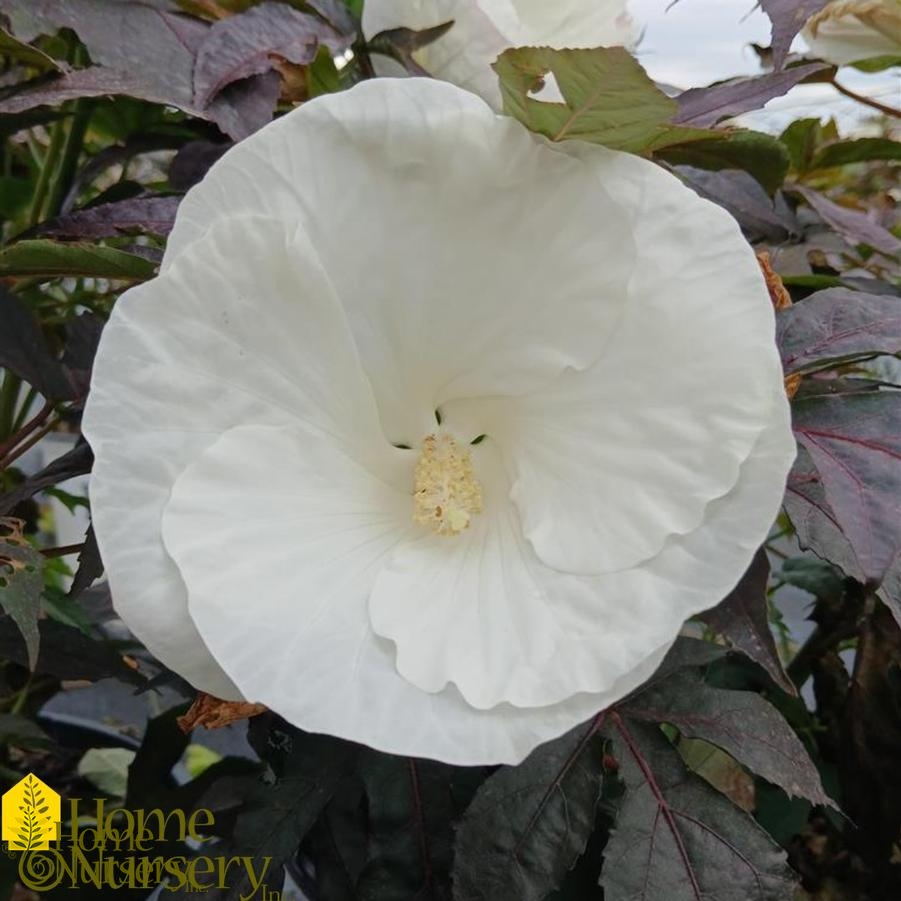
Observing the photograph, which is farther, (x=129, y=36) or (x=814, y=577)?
(x=814, y=577)

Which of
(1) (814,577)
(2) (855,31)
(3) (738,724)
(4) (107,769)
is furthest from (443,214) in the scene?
(4) (107,769)

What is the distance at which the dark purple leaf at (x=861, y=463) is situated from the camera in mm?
331

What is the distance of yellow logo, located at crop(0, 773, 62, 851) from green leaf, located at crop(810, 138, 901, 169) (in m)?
0.70

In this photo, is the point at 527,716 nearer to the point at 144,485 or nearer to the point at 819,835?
the point at 144,485

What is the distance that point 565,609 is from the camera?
0.35 metres

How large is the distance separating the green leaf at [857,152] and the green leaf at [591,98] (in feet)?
1.20

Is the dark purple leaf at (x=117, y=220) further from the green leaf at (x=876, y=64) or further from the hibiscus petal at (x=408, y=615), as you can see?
the green leaf at (x=876, y=64)

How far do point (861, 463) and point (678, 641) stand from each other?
14 centimetres

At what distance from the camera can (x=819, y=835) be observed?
796 millimetres

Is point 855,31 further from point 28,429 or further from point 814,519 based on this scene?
point 28,429

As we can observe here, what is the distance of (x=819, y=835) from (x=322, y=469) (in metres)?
0.65

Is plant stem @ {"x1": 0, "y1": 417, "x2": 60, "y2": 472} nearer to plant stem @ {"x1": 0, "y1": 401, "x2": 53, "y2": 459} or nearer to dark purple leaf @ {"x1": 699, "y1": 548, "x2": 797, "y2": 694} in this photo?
plant stem @ {"x1": 0, "y1": 401, "x2": 53, "y2": 459}

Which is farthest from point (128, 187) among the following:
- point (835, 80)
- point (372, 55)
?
point (835, 80)

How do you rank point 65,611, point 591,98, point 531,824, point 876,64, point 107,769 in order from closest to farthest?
point 591,98 < point 531,824 < point 65,611 < point 876,64 < point 107,769
